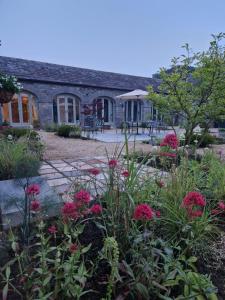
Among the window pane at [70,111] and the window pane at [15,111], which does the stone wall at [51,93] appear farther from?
the window pane at [15,111]

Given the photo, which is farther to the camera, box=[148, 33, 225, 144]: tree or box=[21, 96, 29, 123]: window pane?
box=[21, 96, 29, 123]: window pane

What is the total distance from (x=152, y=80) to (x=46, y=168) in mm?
15397

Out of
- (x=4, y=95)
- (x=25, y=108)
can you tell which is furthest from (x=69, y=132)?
(x=25, y=108)

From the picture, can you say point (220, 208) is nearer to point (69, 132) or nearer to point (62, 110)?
point (69, 132)

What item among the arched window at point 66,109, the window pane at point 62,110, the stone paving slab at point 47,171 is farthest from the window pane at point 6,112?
the stone paving slab at point 47,171

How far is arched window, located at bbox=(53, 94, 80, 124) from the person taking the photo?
39.4ft

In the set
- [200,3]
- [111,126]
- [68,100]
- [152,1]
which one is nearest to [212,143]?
[200,3]

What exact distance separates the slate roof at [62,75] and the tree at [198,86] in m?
8.68

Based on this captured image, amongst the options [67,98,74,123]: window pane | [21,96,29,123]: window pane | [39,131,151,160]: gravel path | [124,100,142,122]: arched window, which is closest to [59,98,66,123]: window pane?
[67,98,74,123]: window pane

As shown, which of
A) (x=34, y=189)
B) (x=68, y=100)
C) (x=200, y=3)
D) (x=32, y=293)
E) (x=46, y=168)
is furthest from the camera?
(x=68, y=100)

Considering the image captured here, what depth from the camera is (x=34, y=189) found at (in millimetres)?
1049

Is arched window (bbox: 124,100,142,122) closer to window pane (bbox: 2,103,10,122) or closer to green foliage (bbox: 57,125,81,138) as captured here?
green foliage (bbox: 57,125,81,138)

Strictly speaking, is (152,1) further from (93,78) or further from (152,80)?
(152,80)

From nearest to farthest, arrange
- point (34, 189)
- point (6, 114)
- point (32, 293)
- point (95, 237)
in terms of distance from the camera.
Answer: point (32, 293) < point (34, 189) < point (95, 237) < point (6, 114)
